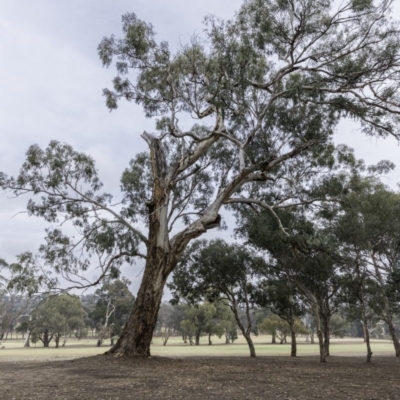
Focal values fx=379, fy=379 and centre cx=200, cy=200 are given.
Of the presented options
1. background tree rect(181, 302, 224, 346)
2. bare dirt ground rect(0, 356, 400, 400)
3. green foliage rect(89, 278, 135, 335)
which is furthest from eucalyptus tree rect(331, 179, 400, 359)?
background tree rect(181, 302, 224, 346)

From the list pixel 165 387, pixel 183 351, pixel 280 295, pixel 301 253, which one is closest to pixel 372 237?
pixel 301 253

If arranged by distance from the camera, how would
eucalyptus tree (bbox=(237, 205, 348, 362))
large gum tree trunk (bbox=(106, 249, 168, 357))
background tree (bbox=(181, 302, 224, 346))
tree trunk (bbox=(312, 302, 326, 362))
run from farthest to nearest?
background tree (bbox=(181, 302, 224, 346)), tree trunk (bbox=(312, 302, 326, 362)), eucalyptus tree (bbox=(237, 205, 348, 362)), large gum tree trunk (bbox=(106, 249, 168, 357))

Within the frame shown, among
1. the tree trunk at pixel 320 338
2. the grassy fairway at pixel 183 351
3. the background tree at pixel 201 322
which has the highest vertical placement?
the background tree at pixel 201 322

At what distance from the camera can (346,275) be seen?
17953 millimetres

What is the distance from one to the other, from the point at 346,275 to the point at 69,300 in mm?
37570

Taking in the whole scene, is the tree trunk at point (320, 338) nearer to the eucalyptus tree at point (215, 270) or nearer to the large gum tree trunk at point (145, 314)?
the eucalyptus tree at point (215, 270)

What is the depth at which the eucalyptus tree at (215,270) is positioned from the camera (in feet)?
66.7

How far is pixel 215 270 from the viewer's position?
20438mm

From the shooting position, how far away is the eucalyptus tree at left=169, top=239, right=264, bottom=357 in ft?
66.7

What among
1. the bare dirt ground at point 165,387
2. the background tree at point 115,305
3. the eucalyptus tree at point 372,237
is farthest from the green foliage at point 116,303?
the bare dirt ground at point 165,387

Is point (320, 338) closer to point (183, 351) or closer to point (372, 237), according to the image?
point (372, 237)

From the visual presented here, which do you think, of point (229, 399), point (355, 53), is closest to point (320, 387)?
point (229, 399)

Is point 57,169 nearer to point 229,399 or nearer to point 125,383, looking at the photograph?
point 125,383

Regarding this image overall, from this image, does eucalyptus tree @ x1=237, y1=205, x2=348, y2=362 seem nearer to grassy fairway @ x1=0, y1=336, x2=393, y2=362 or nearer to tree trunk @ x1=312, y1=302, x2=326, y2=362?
tree trunk @ x1=312, y1=302, x2=326, y2=362
